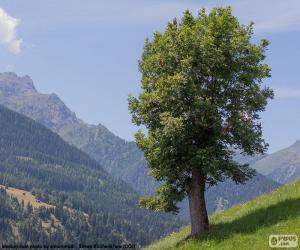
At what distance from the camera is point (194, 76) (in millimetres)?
31297

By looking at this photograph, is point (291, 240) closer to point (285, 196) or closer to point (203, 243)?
point (203, 243)

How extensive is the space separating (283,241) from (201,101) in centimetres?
967

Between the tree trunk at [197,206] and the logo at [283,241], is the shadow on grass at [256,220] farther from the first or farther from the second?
the logo at [283,241]

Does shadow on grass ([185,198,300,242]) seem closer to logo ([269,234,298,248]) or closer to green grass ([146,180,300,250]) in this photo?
green grass ([146,180,300,250])

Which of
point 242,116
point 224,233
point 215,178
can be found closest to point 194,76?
point 242,116

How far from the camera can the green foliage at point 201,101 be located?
101 ft

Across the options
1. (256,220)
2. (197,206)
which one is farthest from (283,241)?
(197,206)

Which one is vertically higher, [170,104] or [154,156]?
[170,104]

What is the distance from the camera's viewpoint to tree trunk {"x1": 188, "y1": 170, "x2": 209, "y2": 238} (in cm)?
3173

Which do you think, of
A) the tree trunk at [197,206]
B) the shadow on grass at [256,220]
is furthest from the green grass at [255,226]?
the tree trunk at [197,206]

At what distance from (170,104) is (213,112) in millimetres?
2698

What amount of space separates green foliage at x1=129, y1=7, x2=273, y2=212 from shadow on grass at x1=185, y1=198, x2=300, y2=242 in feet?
8.21

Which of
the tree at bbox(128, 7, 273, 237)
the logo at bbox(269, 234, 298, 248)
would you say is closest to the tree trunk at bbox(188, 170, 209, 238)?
the tree at bbox(128, 7, 273, 237)

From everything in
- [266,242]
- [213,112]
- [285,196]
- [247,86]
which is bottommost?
[266,242]
